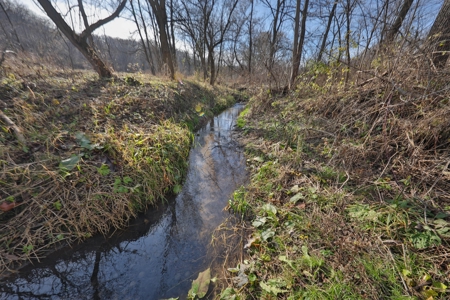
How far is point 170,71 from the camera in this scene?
7789 millimetres

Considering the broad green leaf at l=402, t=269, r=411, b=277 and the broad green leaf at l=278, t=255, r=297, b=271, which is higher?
the broad green leaf at l=402, t=269, r=411, b=277

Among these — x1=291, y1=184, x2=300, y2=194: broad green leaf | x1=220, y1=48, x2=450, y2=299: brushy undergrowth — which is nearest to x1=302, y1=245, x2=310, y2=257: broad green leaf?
x1=220, y1=48, x2=450, y2=299: brushy undergrowth

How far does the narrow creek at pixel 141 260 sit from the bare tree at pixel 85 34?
5114 millimetres

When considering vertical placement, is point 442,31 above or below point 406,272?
above

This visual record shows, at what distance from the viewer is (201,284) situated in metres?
1.63

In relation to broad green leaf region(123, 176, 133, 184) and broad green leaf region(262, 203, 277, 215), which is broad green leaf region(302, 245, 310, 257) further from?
broad green leaf region(123, 176, 133, 184)

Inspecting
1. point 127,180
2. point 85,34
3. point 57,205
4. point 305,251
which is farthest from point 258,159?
point 85,34

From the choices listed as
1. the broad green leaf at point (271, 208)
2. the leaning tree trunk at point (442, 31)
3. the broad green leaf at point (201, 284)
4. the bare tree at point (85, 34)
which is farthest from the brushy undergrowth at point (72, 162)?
the leaning tree trunk at point (442, 31)

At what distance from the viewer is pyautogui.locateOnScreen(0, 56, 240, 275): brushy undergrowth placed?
1.89 meters

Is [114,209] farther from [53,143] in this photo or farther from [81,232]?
[53,143]

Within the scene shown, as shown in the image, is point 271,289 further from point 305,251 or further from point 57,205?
point 57,205

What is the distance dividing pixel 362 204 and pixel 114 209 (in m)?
2.89

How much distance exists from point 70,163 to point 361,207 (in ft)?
11.2

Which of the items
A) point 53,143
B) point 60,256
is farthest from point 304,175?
point 53,143
